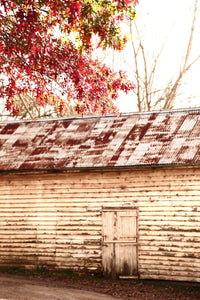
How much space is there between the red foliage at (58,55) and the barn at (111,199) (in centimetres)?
386

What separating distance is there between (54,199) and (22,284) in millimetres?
3475

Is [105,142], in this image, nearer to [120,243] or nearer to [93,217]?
[93,217]

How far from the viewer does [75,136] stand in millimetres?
17594

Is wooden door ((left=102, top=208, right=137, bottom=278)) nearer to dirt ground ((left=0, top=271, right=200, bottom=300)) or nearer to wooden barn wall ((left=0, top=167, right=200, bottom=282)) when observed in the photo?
wooden barn wall ((left=0, top=167, right=200, bottom=282))

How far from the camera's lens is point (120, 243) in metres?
15.1

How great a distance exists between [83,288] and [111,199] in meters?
3.21

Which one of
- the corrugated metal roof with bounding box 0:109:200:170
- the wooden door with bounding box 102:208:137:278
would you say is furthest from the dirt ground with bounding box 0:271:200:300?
the corrugated metal roof with bounding box 0:109:200:170

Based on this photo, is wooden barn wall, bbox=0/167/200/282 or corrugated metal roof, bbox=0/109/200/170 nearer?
wooden barn wall, bbox=0/167/200/282

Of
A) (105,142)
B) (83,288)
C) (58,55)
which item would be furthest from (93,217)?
(58,55)

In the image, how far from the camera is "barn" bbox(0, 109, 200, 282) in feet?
47.1

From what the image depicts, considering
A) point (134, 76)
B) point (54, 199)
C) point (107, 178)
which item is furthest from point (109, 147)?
point (134, 76)

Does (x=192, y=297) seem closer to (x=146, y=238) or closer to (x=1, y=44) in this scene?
(x=146, y=238)

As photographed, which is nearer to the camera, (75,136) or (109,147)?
(109,147)

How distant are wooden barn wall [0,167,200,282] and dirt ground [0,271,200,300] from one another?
1.71 feet
